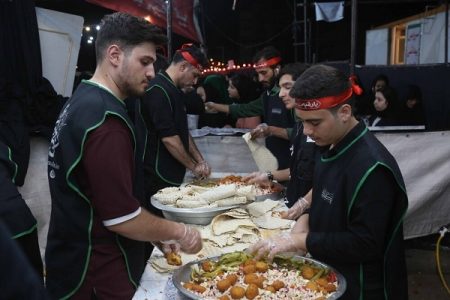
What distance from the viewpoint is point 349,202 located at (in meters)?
1.97

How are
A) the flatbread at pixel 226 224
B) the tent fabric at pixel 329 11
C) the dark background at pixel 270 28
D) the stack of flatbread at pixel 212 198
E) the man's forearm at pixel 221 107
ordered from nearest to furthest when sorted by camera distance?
1. the flatbread at pixel 226 224
2. the stack of flatbread at pixel 212 198
3. the man's forearm at pixel 221 107
4. the tent fabric at pixel 329 11
5. the dark background at pixel 270 28

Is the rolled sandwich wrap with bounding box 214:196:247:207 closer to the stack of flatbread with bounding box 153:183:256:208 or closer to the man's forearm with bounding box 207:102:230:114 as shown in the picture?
the stack of flatbread with bounding box 153:183:256:208

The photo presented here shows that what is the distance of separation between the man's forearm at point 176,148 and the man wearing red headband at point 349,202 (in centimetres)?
189

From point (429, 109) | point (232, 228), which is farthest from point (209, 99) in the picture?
point (232, 228)

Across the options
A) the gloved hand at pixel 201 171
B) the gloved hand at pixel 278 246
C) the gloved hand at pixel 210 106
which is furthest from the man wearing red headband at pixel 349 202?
the gloved hand at pixel 210 106

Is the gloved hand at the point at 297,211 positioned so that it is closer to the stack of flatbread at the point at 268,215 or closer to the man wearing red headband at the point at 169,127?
the stack of flatbread at the point at 268,215

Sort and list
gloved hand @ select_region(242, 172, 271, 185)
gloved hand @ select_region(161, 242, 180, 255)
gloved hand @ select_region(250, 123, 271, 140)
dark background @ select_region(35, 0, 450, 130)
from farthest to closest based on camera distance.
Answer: dark background @ select_region(35, 0, 450, 130) < gloved hand @ select_region(250, 123, 271, 140) < gloved hand @ select_region(242, 172, 271, 185) < gloved hand @ select_region(161, 242, 180, 255)

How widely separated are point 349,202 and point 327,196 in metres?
0.14

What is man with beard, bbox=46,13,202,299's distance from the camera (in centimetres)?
188

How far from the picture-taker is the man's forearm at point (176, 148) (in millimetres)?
3936

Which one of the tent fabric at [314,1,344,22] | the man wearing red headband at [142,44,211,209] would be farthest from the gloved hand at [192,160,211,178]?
the tent fabric at [314,1,344,22]

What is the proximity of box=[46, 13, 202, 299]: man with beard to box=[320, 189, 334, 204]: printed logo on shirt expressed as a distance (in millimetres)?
574

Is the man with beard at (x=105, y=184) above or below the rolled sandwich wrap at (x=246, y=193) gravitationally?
above

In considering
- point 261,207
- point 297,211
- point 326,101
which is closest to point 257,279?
point 326,101
